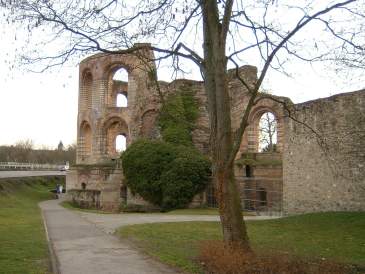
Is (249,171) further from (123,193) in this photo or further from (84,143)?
(84,143)

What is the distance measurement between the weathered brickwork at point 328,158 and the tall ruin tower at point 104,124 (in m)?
13.3

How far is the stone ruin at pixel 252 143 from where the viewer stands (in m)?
17.6

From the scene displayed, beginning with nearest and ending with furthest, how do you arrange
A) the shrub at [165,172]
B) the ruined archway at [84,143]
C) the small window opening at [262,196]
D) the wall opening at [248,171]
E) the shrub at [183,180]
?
the small window opening at [262,196] < the shrub at [183,180] < the shrub at [165,172] < the wall opening at [248,171] < the ruined archway at [84,143]

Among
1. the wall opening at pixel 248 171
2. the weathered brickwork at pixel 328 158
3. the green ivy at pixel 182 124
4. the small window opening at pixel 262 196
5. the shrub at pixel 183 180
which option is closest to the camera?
the weathered brickwork at pixel 328 158

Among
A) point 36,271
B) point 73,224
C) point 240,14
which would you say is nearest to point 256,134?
point 73,224

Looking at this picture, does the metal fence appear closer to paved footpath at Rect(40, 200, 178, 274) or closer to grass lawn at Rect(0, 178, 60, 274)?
grass lawn at Rect(0, 178, 60, 274)

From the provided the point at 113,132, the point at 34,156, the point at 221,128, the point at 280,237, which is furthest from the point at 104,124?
the point at 34,156

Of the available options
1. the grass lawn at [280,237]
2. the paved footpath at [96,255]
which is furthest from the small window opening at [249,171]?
the paved footpath at [96,255]

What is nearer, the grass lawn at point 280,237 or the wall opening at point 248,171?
the grass lawn at point 280,237

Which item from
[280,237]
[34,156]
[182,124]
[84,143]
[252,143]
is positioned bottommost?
[280,237]

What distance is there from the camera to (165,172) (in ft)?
90.1

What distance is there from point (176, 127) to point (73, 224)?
46.9 feet

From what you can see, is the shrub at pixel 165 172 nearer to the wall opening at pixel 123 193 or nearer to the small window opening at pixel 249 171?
the small window opening at pixel 249 171

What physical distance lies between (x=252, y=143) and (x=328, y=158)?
42.1 feet
